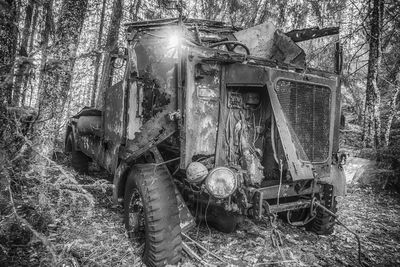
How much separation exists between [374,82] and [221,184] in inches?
283

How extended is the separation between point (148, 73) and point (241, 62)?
1371 mm

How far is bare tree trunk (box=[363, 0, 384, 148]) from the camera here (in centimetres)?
761

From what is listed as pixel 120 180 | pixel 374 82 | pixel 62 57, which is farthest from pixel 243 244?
pixel 374 82

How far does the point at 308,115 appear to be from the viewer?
341cm

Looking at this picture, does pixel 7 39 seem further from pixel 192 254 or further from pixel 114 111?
pixel 192 254

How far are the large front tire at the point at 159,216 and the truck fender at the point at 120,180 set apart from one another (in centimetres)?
51

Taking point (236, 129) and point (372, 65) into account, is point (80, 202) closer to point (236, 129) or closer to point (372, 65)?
point (236, 129)

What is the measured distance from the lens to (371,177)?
6.68 metres

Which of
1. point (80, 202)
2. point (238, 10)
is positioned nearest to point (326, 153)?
point (80, 202)

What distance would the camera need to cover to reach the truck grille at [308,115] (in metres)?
3.21

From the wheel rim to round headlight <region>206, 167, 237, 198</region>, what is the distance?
118 centimetres

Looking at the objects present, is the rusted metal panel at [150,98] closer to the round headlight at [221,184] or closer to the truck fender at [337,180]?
the round headlight at [221,184]

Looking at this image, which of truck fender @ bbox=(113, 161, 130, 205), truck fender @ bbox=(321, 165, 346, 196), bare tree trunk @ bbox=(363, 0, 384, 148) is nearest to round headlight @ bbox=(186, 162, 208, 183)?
truck fender @ bbox=(113, 161, 130, 205)

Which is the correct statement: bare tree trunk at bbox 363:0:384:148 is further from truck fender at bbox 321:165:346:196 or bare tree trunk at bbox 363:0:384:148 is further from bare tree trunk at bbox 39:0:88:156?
bare tree trunk at bbox 39:0:88:156
